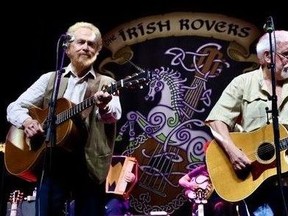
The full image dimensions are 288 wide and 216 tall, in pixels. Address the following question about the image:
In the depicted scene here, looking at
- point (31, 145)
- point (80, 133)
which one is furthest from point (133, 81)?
point (31, 145)

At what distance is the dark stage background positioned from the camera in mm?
5625

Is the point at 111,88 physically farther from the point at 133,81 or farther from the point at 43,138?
the point at 43,138

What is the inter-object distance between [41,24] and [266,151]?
11.0 ft

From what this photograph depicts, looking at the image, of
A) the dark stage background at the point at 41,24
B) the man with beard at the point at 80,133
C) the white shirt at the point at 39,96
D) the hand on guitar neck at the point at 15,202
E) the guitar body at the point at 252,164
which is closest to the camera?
the guitar body at the point at 252,164

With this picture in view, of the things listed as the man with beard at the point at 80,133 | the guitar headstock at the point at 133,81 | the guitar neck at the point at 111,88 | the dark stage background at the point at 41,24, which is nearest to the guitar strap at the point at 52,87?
the man with beard at the point at 80,133

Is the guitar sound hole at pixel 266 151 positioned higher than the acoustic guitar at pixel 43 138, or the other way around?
the acoustic guitar at pixel 43 138

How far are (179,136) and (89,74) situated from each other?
6.61 feet

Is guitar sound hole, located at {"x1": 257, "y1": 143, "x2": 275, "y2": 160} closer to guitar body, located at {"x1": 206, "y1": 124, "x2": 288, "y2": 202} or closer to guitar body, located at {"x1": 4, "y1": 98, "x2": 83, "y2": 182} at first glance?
guitar body, located at {"x1": 206, "y1": 124, "x2": 288, "y2": 202}

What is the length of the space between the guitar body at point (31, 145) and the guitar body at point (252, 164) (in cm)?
92

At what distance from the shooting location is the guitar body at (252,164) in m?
3.08

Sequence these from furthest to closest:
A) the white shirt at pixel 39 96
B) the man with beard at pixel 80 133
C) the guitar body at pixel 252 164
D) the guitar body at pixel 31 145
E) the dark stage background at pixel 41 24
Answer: the dark stage background at pixel 41 24, the white shirt at pixel 39 96, the guitar body at pixel 31 145, the man with beard at pixel 80 133, the guitar body at pixel 252 164

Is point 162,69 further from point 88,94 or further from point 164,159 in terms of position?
point 88,94

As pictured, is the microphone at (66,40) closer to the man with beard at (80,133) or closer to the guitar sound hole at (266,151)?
the man with beard at (80,133)

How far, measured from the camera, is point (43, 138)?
11.9 feet
